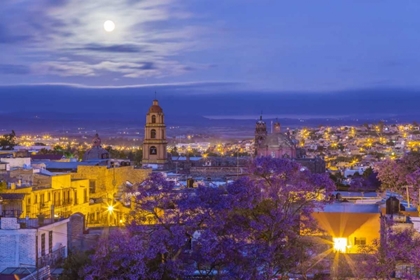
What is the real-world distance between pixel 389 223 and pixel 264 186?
15.9 ft

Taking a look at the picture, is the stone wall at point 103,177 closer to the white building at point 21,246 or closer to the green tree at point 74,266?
the white building at point 21,246

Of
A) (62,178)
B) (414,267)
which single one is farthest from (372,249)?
(62,178)

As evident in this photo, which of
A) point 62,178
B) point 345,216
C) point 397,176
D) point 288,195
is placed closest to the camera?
point 288,195

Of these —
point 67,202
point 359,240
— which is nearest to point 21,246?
point 359,240

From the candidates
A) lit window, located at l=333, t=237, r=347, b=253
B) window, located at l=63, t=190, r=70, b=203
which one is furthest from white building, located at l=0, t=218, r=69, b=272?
window, located at l=63, t=190, r=70, b=203

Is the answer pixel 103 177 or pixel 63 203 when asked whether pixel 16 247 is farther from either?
pixel 103 177

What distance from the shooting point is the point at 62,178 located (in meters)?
33.8

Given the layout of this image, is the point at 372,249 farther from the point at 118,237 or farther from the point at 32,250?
the point at 32,250

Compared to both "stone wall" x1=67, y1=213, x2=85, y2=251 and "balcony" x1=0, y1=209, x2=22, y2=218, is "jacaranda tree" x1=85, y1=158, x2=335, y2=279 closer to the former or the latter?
"stone wall" x1=67, y1=213, x2=85, y2=251

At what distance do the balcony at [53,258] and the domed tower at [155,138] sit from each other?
136 ft

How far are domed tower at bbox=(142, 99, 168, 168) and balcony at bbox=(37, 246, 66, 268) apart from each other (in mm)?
41435

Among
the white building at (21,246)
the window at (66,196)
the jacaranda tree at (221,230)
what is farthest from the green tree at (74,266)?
the window at (66,196)

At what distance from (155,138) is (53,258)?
4412 cm

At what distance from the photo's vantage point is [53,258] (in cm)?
2091
